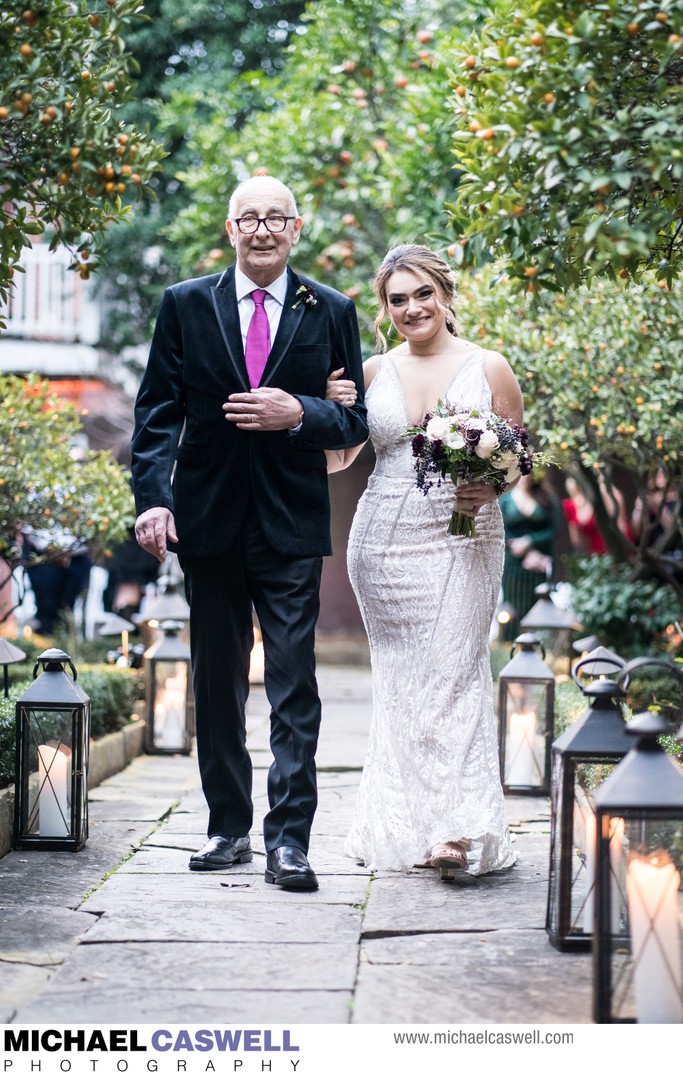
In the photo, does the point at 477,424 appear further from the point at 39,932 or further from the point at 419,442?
the point at 39,932

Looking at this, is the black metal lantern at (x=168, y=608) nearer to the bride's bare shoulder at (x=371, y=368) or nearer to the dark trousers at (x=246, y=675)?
the bride's bare shoulder at (x=371, y=368)

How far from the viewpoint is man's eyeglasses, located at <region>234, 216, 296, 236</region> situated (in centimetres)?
424

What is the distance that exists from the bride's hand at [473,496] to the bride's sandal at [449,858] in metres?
1.10

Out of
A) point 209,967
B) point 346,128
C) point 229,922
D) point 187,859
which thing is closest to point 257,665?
point 346,128

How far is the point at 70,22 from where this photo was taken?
12.5 ft

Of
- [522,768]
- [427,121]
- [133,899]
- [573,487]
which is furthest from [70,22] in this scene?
[573,487]

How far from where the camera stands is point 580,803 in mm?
3486

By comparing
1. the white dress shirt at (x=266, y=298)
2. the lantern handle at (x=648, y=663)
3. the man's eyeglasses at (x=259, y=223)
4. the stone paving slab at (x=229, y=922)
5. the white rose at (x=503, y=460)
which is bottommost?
the stone paving slab at (x=229, y=922)

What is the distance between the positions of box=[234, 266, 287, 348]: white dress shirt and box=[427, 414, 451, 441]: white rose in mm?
610

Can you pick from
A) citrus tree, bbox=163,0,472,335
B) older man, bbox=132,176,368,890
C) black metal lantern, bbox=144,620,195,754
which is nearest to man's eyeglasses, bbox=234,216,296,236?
older man, bbox=132,176,368,890

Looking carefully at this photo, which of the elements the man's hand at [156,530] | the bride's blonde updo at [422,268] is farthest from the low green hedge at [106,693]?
the bride's blonde updo at [422,268]

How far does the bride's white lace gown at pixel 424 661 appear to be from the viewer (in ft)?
14.6
